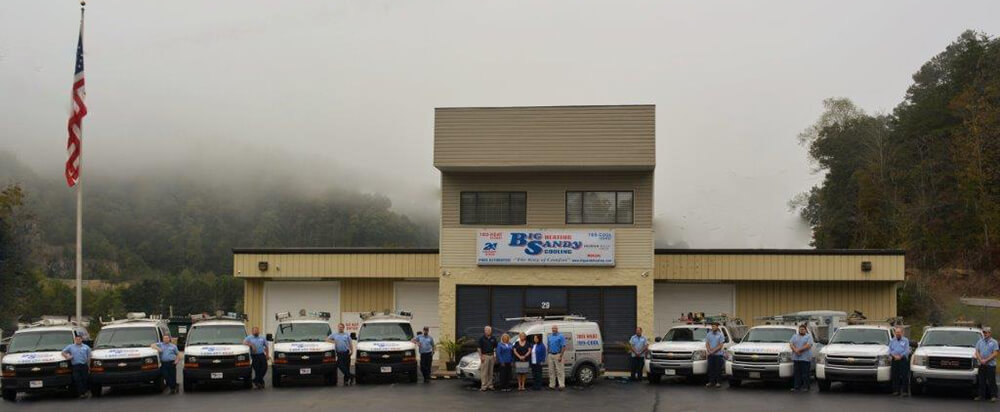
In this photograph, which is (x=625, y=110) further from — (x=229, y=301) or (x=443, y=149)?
(x=229, y=301)

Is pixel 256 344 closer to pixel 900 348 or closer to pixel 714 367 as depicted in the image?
pixel 714 367

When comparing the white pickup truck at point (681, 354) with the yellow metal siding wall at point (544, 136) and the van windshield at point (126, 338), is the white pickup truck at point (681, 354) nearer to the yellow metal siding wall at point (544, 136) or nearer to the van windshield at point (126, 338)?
the yellow metal siding wall at point (544, 136)

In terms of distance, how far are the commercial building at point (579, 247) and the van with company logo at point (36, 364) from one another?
11657 millimetres

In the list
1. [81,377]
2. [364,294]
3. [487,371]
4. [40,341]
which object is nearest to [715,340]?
[487,371]

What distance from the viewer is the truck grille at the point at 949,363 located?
2270cm

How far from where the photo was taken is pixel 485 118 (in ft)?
104

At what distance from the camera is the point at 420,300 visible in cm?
3728

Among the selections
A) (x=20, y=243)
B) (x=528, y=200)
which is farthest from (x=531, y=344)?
(x=20, y=243)

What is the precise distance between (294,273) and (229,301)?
10287cm

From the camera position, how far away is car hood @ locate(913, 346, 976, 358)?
22.8m

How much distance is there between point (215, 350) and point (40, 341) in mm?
4248

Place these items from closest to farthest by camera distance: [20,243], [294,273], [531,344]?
[531,344], [294,273], [20,243]

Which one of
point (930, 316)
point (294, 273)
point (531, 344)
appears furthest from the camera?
point (930, 316)

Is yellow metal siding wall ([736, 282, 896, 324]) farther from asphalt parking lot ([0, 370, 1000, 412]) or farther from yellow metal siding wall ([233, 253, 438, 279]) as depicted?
yellow metal siding wall ([233, 253, 438, 279])
